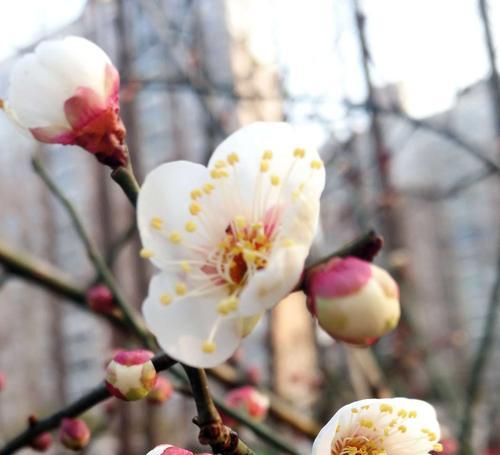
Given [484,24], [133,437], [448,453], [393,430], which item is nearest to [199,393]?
[393,430]

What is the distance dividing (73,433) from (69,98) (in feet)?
0.99

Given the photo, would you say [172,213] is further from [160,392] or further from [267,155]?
[160,392]

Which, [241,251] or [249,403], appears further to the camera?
[249,403]

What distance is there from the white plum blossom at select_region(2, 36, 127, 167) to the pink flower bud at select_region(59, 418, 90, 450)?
266 millimetres

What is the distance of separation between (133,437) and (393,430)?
337 cm

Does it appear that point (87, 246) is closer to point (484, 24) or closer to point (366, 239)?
point (366, 239)

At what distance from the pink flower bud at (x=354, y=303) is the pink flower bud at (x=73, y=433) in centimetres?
31

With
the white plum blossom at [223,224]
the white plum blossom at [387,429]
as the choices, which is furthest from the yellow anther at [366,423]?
the white plum blossom at [223,224]

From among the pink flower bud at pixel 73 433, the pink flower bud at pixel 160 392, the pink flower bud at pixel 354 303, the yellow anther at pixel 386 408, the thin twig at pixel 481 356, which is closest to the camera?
the pink flower bud at pixel 354 303

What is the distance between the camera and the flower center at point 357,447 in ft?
1.56

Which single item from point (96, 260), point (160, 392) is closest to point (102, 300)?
point (96, 260)

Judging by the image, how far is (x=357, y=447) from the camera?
0.48m

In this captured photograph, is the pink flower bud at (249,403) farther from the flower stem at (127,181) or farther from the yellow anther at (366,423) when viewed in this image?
the flower stem at (127,181)

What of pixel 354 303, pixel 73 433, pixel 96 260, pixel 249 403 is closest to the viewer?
pixel 354 303
